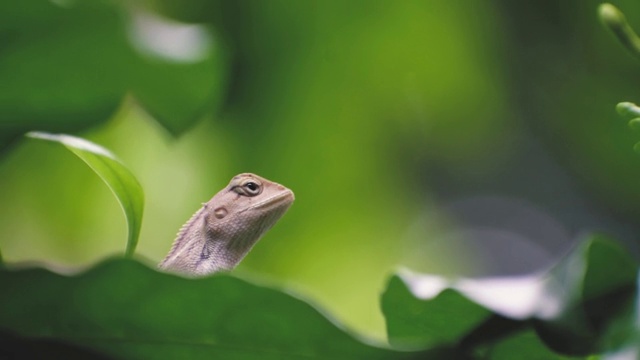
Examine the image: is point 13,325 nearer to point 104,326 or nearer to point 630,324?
point 104,326

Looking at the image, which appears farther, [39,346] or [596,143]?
[596,143]

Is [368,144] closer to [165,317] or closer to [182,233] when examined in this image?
[182,233]

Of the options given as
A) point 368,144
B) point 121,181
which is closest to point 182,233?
point 121,181

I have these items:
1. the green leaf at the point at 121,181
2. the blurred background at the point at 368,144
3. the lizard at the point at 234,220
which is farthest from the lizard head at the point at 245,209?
the green leaf at the point at 121,181

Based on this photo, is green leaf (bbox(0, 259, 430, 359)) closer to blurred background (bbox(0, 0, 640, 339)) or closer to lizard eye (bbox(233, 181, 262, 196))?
blurred background (bbox(0, 0, 640, 339))

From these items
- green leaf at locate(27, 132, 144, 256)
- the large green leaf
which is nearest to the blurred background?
green leaf at locate(27, 132, 144, 256)

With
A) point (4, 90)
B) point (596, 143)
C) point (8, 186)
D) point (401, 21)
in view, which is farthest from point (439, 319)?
point (596, 143)
